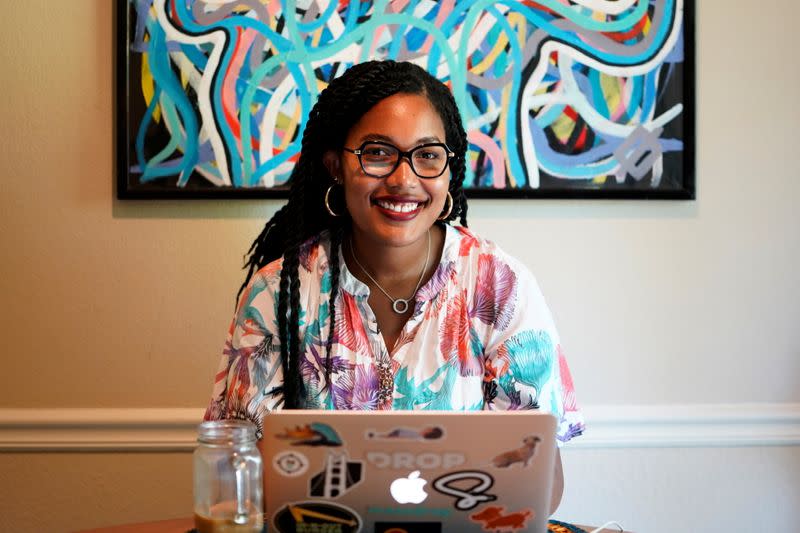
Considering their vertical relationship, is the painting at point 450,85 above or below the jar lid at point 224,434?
above

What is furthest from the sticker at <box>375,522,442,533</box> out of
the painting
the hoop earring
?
the painting

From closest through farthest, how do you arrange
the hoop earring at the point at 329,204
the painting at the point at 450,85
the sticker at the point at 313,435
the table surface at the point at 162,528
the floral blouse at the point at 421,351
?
the sticker at the point at 313,435
the table surface at the point at 162,528
the floral blouse at the point at 421,351
the hoop earring at the point at 329,204
the painting at the point at 450,85

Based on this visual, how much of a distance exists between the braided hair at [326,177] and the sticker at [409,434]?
0.69 meters

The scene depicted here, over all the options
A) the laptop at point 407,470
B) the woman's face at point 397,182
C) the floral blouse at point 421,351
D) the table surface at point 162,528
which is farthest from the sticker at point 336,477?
the woman's face at point 397,182

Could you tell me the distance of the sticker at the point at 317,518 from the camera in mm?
1011

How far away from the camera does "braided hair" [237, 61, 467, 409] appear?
5.49 feet

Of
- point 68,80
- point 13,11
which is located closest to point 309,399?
point 68,80

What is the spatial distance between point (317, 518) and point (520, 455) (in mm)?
246

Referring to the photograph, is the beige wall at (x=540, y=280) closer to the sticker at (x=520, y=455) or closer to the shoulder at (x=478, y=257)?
the shoulder at (x=478, y=257)

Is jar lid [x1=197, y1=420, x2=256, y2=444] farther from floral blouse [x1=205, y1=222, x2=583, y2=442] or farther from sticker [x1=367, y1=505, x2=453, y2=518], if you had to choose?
floral blouse [x1=205, y1=222, x2=583, y2=442]

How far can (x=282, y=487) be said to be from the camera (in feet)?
3.30

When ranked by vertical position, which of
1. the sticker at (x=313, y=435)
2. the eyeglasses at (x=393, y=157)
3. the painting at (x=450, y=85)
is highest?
the painting at (x=450, y=85)

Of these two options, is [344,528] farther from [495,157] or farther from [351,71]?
[495,157]

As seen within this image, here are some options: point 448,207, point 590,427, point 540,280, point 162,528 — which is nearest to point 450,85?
point 448,207
